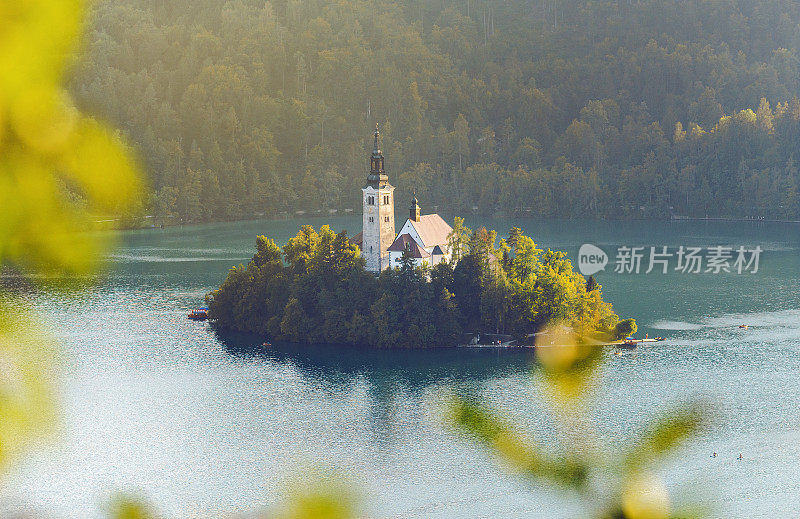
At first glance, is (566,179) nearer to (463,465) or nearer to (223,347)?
(223,347)

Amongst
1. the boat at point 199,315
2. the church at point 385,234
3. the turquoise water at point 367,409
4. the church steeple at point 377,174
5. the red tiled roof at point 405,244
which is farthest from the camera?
the boat at point 199,315

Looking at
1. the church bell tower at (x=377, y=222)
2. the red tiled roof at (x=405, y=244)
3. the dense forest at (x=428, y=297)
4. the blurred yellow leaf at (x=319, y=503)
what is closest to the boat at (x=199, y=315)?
the dense forest at (x=428, y=297)

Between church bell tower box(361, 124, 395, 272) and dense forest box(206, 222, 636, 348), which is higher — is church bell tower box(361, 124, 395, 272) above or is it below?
above

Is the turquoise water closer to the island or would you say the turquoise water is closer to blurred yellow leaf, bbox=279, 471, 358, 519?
the island

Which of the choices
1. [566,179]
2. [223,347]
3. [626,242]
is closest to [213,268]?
[223,347]

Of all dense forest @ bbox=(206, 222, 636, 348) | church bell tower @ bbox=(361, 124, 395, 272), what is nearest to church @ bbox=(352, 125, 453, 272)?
church bell tower @ bbox=(361, 124, 395, 272)

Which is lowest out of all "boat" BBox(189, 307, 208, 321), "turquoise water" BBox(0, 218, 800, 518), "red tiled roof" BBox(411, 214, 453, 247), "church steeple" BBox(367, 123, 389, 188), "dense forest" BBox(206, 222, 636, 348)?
"turquoise water" BBox(0, 218, 800, 518)

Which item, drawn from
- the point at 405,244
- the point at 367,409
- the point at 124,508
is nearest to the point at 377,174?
the point at 405,244

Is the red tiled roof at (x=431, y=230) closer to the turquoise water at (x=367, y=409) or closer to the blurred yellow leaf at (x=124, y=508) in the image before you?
the turquoise water at (x=367, y=409)
